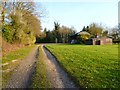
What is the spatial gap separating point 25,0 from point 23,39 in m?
8.81

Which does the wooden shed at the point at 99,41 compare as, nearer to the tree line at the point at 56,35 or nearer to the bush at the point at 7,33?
the tree line at the point at 56,35

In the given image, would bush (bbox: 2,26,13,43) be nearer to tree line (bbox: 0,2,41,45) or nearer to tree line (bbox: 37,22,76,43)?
tree line (bbox: 0,2,41,45)

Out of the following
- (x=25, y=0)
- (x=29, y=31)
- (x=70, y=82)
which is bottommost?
(x=70, y=82)

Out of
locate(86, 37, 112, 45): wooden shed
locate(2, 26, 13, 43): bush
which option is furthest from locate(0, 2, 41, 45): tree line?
locate(86, 37, 112, 45): wooden shed

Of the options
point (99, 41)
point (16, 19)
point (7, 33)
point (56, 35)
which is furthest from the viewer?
point (56, 35)

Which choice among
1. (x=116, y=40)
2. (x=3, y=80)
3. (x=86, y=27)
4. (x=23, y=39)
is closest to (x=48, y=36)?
(x=86, y=27)

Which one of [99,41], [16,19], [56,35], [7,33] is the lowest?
[99,41]

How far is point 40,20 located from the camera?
2025 inches

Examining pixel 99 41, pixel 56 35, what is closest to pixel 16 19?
pixel 99 41

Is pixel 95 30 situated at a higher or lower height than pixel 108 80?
higher

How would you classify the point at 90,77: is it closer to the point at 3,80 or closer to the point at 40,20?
the point at 3,80

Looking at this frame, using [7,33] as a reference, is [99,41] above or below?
below

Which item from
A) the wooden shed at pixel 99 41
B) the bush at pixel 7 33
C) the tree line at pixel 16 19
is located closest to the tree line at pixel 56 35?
the wooden shed at pixel 99 41

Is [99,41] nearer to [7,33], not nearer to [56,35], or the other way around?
[56,35]
